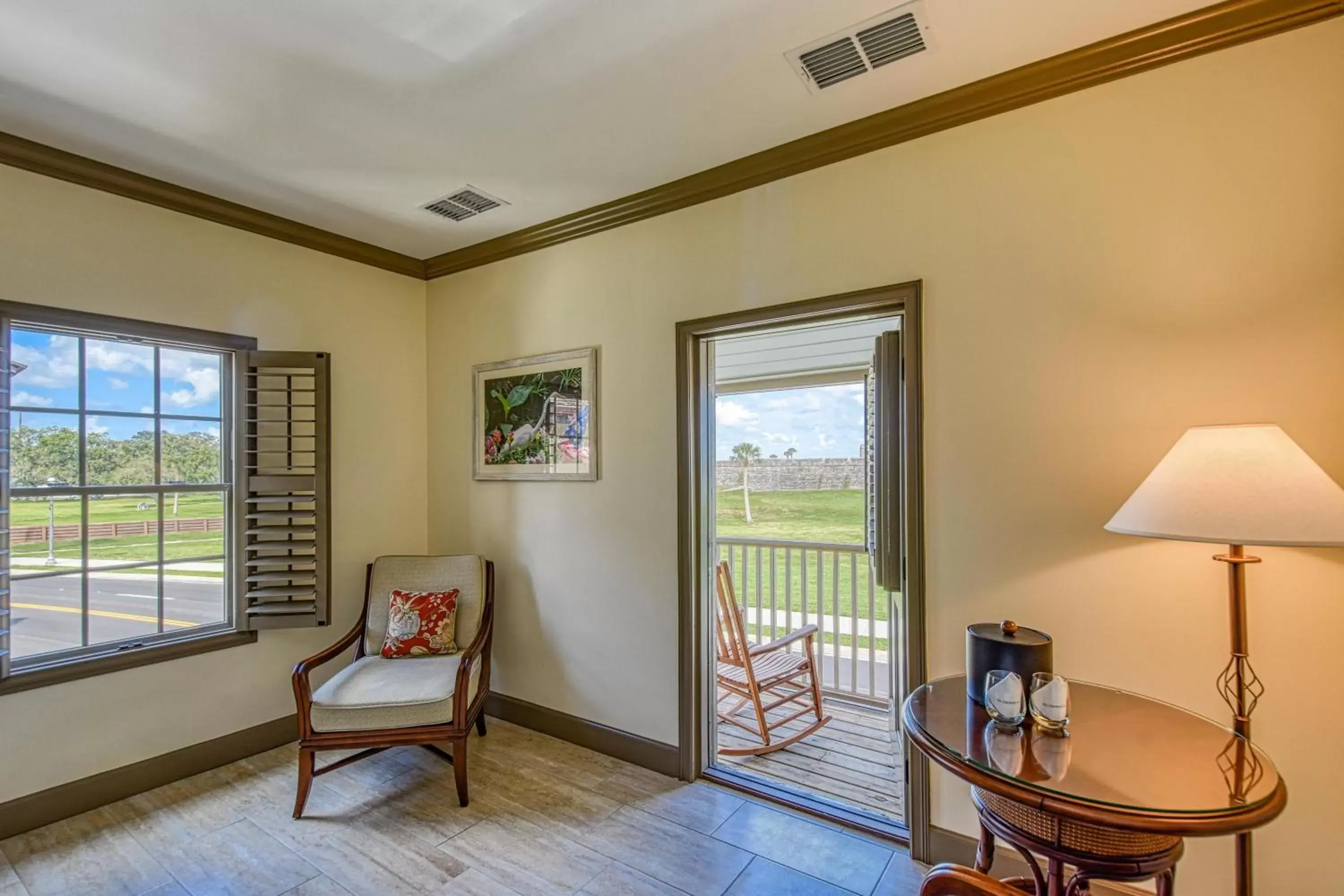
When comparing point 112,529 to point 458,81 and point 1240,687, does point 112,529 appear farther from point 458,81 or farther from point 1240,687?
point 1240,687

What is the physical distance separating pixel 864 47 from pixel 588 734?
10.4 ft

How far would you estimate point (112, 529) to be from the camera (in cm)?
265

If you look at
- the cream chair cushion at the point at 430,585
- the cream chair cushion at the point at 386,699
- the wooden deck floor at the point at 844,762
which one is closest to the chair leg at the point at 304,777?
the cream chair cushion at the point at 386,699

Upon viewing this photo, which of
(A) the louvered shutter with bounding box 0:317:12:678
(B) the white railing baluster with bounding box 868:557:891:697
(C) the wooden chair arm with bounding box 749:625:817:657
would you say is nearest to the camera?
(A) the louvered shutter with bounding box 0:317:12:678

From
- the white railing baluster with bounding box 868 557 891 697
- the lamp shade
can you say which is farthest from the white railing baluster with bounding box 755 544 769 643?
the lamp shade

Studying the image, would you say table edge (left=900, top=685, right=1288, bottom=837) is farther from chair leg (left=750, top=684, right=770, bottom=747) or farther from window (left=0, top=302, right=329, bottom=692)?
window (left=0, top=302, right=329, bottom=692)

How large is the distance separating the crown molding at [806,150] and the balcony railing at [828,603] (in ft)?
7.86

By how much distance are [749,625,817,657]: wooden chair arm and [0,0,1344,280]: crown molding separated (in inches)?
94.9

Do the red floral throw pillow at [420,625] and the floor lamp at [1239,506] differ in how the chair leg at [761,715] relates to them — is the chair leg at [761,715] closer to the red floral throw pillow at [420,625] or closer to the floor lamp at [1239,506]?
the red floral throw pillow at [420,625]

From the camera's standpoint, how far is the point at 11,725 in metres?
2.32

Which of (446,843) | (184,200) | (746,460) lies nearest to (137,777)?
(446,843)

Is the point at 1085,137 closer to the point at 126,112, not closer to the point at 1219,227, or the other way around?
the point at 1219,227

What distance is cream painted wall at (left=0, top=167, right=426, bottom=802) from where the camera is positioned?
240cm

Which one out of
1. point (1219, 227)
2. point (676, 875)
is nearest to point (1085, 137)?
point (1219, 227)
